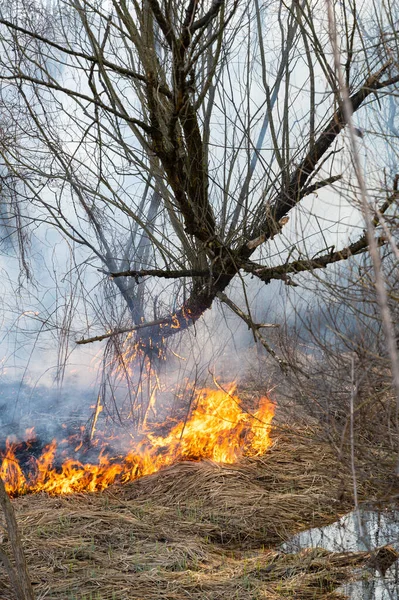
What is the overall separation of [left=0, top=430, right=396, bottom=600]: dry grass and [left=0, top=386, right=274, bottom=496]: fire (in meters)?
0.21

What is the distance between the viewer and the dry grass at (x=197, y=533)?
3.42 meters

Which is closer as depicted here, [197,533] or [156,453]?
[197,533]

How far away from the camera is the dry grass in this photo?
3422 millimetres

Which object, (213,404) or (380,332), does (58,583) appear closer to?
(380,332)

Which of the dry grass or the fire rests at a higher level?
the fire

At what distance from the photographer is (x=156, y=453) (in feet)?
19.0

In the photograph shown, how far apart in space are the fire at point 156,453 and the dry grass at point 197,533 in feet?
0.70

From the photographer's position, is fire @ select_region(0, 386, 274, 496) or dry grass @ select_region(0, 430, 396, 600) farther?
fire @ select_region(0, 386, 274, 496)

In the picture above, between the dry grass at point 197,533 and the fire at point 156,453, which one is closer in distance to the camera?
the dry grass at point 197,533

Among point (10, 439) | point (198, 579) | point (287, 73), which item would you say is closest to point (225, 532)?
point (198, 579)

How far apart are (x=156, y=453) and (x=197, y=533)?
153 centimetres

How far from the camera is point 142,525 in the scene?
4.31m

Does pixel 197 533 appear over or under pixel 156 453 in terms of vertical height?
under

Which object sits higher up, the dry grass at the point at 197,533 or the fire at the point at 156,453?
the fire at the point at 156,453
